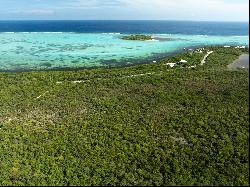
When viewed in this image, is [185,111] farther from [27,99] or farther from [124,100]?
[27,99]

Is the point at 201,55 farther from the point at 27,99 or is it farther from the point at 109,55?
the point at 27,99

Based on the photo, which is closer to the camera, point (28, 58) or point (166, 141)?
point (166, 141)

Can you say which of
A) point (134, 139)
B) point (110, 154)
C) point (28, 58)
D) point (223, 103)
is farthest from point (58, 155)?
point (28, 58)

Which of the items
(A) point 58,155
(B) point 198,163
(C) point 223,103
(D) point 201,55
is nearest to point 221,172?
(B) point 198,163

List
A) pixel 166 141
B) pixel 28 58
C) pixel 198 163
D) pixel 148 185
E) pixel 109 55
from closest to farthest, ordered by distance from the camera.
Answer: pixel 148 185, pixel 198 163, pixel 166 141, pixel 28 58, pixel 109 55

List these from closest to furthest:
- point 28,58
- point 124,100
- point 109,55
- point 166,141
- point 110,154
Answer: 1. point 110,154
2. point 166,141
3. point 124,100
4. point 28,58
5. point 109,55

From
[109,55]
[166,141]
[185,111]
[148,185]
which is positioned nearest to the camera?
[148,185]
